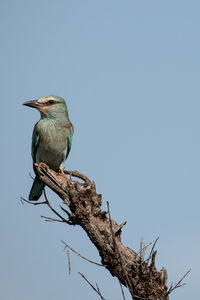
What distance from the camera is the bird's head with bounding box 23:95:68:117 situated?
6988 millimetres

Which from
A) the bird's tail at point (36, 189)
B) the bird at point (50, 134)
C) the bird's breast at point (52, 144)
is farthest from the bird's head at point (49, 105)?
the bird's tail at point (36, 189)

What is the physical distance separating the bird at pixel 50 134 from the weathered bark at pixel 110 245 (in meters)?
1.91

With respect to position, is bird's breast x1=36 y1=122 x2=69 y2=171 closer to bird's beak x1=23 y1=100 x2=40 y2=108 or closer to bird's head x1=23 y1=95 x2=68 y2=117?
bird's head x1=23 y1=95 x2=68 y2=117

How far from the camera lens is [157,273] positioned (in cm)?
432

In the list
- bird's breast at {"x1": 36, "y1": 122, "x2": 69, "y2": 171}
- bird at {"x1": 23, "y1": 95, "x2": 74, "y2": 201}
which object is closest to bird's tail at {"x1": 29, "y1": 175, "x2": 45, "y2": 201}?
bird at {"x1": 23, "y1": 95, "x2": 74, "y2": 201}

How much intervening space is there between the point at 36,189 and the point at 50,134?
86 centimetres

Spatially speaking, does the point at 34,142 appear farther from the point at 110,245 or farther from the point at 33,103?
the point at 110,245

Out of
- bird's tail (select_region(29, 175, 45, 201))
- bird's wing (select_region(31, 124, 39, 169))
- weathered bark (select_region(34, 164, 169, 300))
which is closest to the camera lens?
weathered bark (select_region(34, 164, 169, 300))

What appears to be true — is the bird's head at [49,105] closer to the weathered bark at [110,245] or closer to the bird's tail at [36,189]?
the bird's tail at [36,189]

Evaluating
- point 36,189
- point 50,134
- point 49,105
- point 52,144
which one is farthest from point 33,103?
point 36,189

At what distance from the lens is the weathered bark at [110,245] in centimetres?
429

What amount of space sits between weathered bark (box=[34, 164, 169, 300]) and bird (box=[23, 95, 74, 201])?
1.91 meters

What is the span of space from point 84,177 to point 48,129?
1765mm

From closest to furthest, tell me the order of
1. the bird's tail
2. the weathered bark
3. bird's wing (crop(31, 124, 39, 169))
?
the weathered bark
the bird's tail
bird's wing (crop(31, 124, 39, 169))
